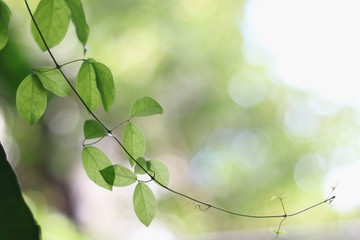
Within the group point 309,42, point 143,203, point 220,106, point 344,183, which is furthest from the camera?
point 309,42

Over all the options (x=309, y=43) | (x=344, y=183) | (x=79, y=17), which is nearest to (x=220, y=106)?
(x=309, y=43)

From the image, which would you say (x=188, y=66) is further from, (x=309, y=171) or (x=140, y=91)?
(x=309, y=171)

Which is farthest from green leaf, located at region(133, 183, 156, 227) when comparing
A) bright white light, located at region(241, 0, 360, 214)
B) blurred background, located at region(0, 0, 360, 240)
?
bright white light, located at region(241, 0, 360, 214)

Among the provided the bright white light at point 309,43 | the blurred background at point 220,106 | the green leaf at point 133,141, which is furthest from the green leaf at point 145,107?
the bright white light at point 309,43

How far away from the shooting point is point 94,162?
33 centimetres

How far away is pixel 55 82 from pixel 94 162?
0.21ft

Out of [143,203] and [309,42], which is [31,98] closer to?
[143,203]

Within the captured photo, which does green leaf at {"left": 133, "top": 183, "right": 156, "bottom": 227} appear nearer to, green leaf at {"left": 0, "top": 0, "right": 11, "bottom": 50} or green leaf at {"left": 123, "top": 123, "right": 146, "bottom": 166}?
green leaf at {"left": 123, "top": 123, "right": 146, "bottom": 166}

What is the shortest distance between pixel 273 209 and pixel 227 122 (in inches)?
66.6

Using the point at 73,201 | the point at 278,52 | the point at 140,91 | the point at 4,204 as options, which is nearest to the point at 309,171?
the point at 278,52

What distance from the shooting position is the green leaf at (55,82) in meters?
0.34

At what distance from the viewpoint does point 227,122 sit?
5121mm

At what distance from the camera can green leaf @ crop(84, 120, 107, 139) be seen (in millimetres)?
333

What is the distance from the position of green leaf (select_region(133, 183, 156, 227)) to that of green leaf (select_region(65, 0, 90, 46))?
125mm
